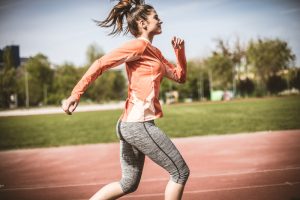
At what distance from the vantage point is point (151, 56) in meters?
2.84

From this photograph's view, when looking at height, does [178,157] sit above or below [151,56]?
below

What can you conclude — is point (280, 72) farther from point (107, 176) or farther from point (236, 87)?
point (107, 176)

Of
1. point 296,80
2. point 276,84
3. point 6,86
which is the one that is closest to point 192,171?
point 6,86

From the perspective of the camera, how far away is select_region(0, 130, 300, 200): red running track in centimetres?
504

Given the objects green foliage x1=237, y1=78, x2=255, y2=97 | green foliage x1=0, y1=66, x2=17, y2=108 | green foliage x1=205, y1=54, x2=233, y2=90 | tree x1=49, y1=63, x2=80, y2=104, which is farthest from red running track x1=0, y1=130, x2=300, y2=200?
tree x1=49, y1=63, x2=80, y2=104

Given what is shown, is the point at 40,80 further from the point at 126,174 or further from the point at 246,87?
the point at 126,174

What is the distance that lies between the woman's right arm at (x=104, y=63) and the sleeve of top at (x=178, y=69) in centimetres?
46

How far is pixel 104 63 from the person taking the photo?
2654 mm

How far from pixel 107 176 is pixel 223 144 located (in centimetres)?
415

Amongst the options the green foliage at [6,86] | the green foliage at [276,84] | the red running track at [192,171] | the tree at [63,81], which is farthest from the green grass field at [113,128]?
the tree at [63,81]

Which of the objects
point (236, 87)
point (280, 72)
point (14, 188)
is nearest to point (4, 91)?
point (236, 87)

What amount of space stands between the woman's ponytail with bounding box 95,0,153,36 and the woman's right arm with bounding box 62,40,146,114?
278mm

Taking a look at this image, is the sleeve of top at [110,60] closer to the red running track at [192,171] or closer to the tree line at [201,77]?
the red running track at [192,171]

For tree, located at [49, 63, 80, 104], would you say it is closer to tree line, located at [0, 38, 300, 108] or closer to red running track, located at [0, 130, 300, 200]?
tree line, located at [0, 38, 300, 108]
